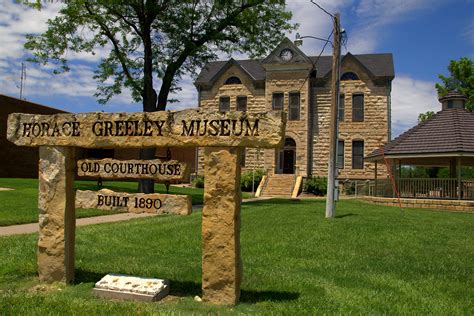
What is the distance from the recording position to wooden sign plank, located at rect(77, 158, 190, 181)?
5.63 m

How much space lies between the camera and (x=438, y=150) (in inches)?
876

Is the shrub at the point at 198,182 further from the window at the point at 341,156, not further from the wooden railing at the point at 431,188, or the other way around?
the wooden railing at the point at 431,188

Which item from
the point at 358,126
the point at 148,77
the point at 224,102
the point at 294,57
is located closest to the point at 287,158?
the point at 358,126

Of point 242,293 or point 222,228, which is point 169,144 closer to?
point 222,228

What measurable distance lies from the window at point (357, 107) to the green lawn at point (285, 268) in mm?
20515

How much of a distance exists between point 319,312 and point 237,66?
30.9 m

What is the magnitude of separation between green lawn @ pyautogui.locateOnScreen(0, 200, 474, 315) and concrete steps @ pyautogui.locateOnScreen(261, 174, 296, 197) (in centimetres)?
1643

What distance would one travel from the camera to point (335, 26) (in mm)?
14984

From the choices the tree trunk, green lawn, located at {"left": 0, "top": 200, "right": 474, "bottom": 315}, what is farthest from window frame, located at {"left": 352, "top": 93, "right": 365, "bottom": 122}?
green lawn, located at {"left": 0, "top": 200, "right": 474, "bottom": 315}

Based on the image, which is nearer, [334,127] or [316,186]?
[334,127]

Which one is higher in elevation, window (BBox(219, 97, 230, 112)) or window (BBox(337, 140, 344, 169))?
window (BBox(219, 97, 230, 112))

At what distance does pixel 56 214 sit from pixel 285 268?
12.1ft

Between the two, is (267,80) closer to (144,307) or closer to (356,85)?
(356,85)

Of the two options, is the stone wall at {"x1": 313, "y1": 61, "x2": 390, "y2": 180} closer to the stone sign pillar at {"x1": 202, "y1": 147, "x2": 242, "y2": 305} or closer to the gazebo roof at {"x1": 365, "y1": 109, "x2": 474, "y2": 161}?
the gazebo roof at {"x1": 365, "y1": 109, "x2": 474, "y2": 161}
